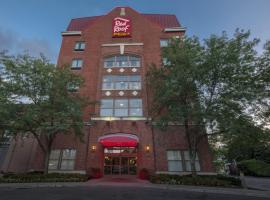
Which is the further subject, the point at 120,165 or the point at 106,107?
the point at 106,107

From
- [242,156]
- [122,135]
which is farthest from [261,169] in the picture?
[122,135]

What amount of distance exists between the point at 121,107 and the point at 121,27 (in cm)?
1330

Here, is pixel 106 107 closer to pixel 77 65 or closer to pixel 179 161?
pixel 77 65

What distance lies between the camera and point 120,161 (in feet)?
67.6

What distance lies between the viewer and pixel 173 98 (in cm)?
1664

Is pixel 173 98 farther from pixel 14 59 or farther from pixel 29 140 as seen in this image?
pixel 29 140

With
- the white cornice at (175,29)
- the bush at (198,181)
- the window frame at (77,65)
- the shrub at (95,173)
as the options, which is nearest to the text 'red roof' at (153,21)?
the white cornice at (175,29)

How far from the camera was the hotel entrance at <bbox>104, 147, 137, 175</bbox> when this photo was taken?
20344mm

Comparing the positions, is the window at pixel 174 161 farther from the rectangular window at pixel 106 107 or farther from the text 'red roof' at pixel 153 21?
the text 'red roof' at pixel 153 21

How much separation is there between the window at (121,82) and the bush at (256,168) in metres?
21.3

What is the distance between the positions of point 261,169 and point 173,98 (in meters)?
20.7

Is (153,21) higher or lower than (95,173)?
higher

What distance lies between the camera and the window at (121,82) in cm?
2382

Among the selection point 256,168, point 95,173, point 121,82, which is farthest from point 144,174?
point 256,168
